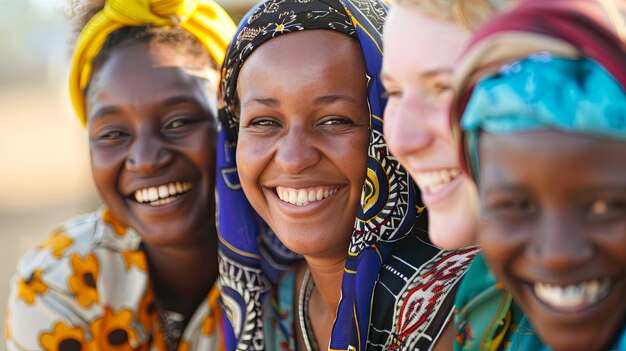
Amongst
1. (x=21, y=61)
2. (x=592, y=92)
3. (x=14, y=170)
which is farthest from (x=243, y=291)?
(x=21, y=61)

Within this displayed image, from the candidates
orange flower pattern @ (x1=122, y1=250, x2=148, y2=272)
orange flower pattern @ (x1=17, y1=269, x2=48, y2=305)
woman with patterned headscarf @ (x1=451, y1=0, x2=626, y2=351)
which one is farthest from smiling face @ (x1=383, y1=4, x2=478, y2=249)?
orange flower pattern @ (x1=17, y1=269, x2=48, y2=305)

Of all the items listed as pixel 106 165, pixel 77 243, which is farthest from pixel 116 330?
pixel 106 165

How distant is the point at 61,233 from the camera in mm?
3395

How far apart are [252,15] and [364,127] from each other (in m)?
0.56

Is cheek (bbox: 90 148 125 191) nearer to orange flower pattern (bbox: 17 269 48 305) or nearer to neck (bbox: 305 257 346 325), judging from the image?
orange flower pattern (bbox: 17 269 48 305)

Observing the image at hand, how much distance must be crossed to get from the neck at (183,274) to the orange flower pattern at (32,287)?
1.43 ft

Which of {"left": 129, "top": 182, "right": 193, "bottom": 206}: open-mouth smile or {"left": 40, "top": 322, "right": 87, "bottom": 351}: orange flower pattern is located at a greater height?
{"left": 129, "top": 182, "right": 193, "bottom": 206}: open-mouth smile

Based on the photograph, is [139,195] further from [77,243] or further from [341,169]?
[341,169]

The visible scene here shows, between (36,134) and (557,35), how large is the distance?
12902 millimetres

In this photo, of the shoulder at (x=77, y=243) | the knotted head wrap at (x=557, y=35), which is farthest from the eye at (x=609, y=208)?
the shoulder at (x=77, y=243)

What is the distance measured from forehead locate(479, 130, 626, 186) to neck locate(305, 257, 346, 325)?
129cm

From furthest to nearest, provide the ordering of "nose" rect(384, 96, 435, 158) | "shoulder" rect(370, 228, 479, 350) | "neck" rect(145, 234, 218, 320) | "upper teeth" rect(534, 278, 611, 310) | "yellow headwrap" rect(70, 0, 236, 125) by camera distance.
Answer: "neck" rect(145, 234, 218, 320) → "yellow headwrap" rect(70, 0, 236, 125) → "shoulder" rect(370, 228, 479, 350) → "nose" rect(384, 96, 435, 158) → "upper teeth" rect(534, 278, 611, 310)

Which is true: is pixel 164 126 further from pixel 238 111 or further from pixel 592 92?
pixel 592 92

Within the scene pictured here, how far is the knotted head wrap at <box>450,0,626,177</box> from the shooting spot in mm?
1496
